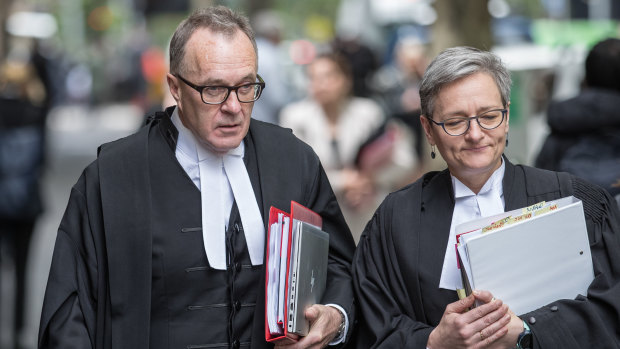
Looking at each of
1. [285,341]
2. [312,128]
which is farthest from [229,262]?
[312,128]

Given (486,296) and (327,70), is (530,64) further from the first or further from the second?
(486,296)

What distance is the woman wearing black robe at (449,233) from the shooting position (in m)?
3.22

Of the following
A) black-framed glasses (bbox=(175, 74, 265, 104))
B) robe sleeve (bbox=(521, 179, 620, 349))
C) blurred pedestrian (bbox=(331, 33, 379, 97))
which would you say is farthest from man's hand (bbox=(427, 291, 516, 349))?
blurred pedestrian (bbox=(331, 33, 379, 97))

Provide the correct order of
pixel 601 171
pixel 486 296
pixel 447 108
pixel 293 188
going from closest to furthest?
pixel 486 296, pixel 447 108, pixel 293 188, pixel 601 171

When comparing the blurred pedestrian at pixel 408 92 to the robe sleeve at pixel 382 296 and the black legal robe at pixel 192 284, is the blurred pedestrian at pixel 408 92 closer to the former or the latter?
the robe sleeve at pixel 382 296

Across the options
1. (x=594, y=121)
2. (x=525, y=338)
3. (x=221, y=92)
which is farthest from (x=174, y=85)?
(x=594, y=121)

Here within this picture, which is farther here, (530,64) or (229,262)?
(530,64)

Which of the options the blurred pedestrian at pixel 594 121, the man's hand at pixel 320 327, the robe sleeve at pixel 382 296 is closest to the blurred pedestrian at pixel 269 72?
the blurred pedestrian at pixel 594 121

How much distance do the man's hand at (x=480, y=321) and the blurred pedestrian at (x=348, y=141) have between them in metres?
3.40

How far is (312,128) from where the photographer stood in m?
7.43

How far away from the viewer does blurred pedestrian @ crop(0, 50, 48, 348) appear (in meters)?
7.63

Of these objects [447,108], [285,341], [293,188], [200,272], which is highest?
[447,108]

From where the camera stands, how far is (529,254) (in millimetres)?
3213

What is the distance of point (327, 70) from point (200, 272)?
13.6 ft
